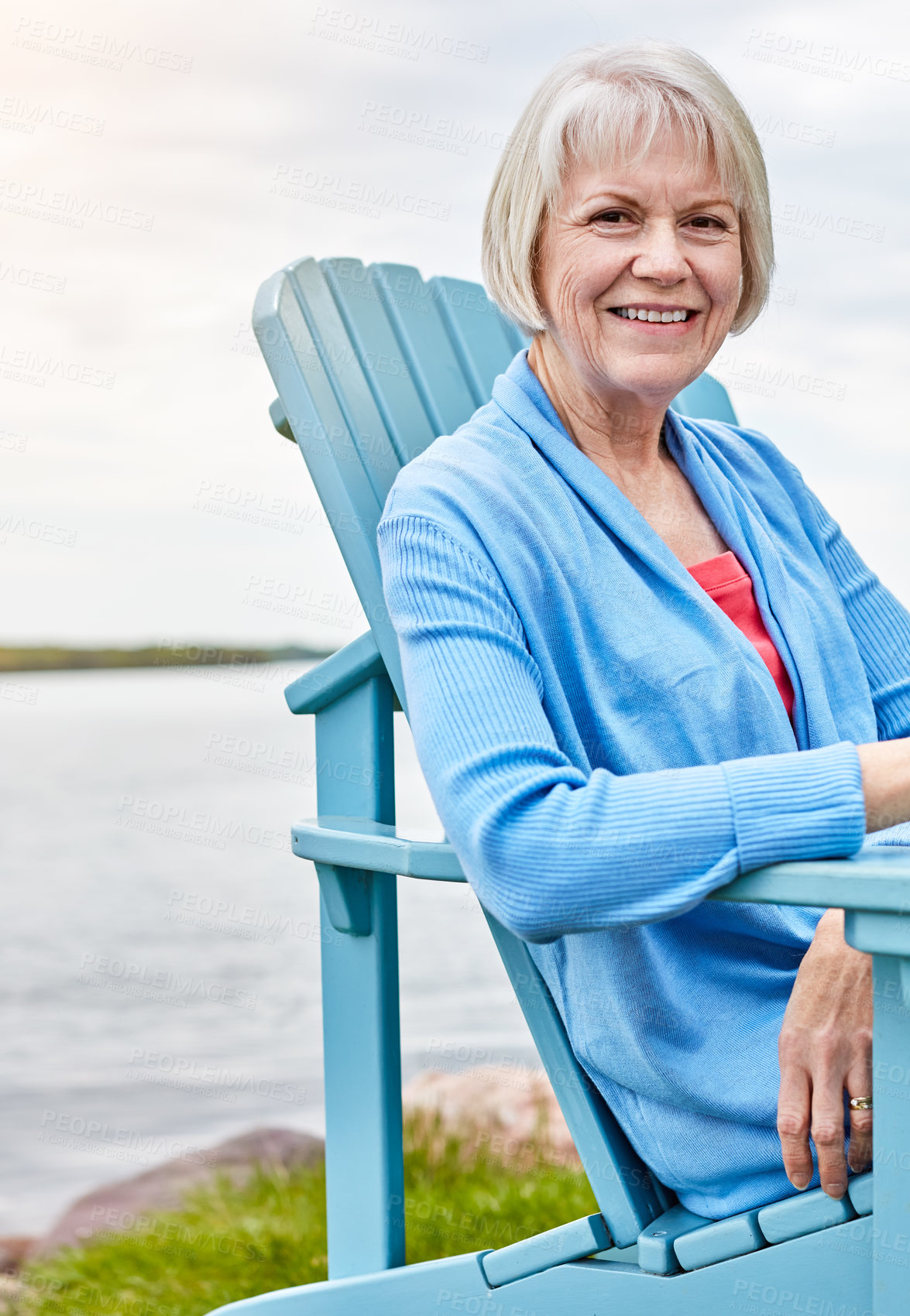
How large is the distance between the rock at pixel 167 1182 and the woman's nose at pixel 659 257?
7.90 feet

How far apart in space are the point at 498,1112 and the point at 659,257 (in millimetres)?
2537

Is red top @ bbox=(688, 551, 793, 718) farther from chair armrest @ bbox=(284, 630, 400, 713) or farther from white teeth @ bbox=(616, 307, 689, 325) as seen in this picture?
chair armrest @ bbox=(284, 630, 400, 713)

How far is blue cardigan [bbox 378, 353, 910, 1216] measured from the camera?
40.8 inches

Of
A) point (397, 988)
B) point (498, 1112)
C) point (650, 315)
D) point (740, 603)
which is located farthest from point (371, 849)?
point (498, 1112)

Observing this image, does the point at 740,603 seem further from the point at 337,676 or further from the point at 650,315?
the point at 337,676

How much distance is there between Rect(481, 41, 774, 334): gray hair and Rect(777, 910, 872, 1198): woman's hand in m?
0.73

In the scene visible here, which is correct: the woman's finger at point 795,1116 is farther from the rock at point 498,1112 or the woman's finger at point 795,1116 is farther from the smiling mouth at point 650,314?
the rock at point 498,1112

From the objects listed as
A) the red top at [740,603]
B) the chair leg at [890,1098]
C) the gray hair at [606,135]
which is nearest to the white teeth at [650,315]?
the gray hair at [606,135]

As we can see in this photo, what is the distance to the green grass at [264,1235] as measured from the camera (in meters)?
2.54

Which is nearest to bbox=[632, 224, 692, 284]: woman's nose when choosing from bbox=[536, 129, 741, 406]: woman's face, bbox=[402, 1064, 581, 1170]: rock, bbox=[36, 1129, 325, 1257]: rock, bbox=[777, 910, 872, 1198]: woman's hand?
bbox=[536, 129, 741, 406]: woman's face

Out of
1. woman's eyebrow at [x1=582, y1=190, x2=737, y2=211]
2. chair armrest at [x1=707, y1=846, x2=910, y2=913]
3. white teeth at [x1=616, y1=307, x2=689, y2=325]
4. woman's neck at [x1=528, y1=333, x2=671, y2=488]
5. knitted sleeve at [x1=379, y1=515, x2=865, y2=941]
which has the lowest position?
chair armrest at [x1=707, y1=846, x2=910, y2=913]

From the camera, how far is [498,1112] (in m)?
3.33

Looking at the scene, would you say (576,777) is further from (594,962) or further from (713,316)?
(713,316)

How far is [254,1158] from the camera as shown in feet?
10.5
